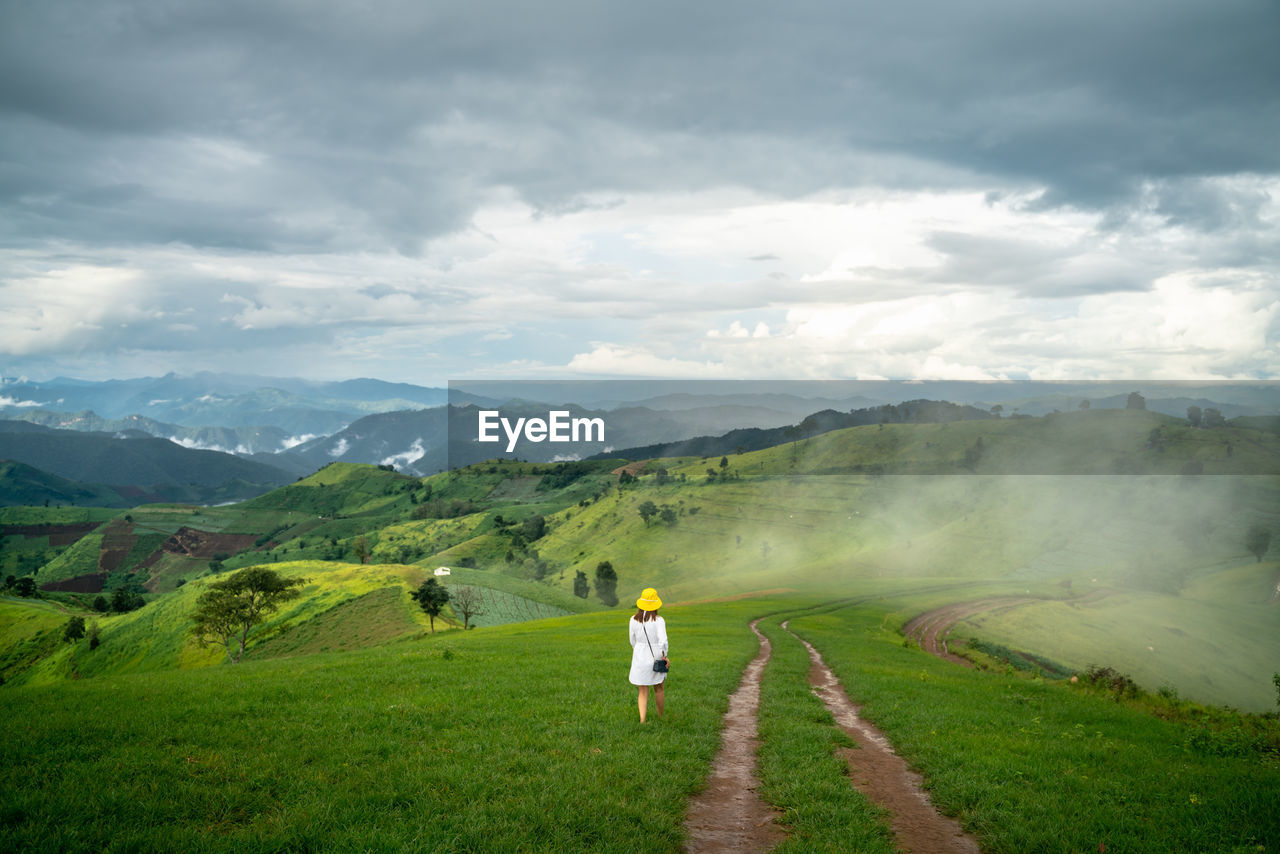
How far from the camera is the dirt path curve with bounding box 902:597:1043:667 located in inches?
2886

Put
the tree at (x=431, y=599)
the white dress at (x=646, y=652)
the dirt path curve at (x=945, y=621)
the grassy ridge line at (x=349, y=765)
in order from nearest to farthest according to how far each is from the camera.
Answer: the grassy ridge line at (x=349, y=765) < the white dress at (x=646, y=652) < the dirt path curve at (x=945, y=621) < the tree at (x=431, y=599)

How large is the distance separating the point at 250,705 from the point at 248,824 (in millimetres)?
8921

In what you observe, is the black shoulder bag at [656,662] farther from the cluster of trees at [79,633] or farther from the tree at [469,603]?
the cluster of trees at [79,633]

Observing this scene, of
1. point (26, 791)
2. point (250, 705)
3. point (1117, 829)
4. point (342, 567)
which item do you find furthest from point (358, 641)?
point (1117, 829)

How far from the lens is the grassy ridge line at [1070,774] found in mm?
12375

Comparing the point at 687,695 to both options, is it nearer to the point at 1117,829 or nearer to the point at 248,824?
the point at 1117,829

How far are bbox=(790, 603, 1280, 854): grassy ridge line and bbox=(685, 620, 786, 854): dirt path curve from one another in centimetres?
414

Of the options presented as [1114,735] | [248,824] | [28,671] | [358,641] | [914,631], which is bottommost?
[28,671]

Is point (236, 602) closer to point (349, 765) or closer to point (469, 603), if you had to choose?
point (469, 603)

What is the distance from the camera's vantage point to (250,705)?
719 inches

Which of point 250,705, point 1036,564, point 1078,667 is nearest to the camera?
point 250,705

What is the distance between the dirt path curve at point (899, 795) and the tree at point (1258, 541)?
24338 centimetres

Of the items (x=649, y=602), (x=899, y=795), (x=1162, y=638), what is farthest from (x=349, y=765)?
(x=1162, y=638)

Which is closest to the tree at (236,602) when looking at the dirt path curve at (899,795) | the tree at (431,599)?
the tree at (431,599)
